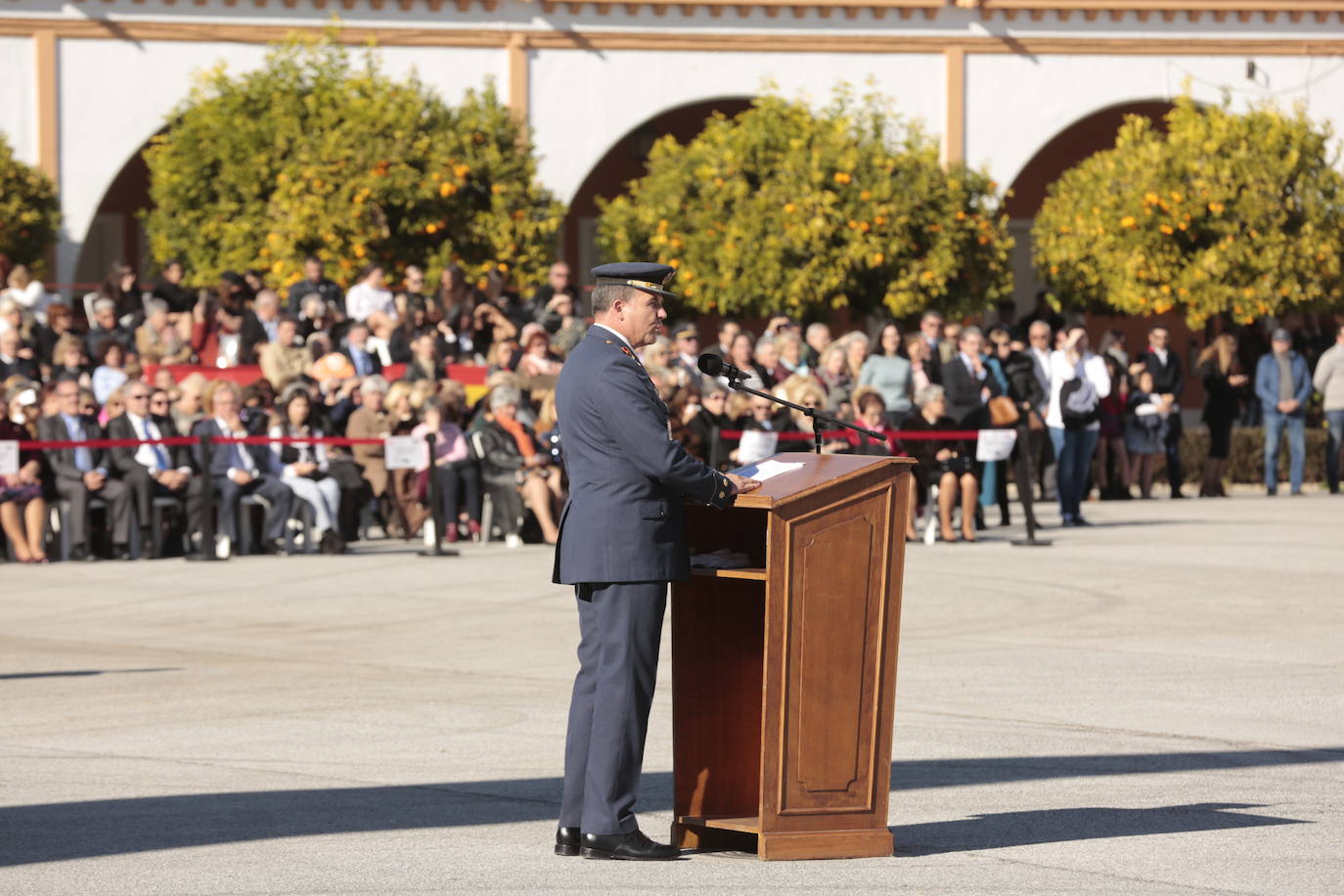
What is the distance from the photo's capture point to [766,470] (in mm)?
7473

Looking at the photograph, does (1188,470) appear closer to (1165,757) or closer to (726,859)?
(1165,757)

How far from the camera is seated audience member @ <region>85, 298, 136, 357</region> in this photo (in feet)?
70.6

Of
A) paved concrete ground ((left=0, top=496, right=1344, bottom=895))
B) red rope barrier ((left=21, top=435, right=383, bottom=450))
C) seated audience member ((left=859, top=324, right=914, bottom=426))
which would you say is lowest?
paved concrete ground ((left=0, top=496, right=1344, bottom=895))

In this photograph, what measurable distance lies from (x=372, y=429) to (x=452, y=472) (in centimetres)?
88

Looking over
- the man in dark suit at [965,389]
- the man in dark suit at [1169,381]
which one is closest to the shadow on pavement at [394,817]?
the man in dark suit at [965,389]

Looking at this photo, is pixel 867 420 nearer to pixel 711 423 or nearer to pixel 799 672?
pixel 711 423

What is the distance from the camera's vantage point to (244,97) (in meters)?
31.1

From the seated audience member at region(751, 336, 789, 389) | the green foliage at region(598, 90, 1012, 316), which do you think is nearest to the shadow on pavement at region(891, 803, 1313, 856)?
the seated audience member at region(751, 336, 789, 389)

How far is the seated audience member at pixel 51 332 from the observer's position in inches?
837

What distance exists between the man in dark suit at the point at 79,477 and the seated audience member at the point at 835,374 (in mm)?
6330

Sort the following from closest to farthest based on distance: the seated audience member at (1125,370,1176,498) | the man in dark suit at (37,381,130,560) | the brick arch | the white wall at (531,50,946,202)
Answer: the man in dark suit at (37,381,130,560)
the seated audience member at (1125,370,1176,498)
the white wall at (531,50,946,202)
the brick arch

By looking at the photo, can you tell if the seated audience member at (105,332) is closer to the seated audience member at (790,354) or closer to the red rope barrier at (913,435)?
the red rope barrier at (913,435)

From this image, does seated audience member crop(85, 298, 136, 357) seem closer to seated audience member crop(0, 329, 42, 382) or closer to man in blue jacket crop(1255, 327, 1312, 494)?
seated audience member crop(0, 329, 42, 382)

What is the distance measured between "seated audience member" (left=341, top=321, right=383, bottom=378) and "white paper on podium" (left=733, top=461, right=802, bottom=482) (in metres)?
14.3
